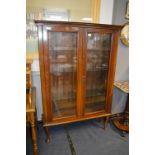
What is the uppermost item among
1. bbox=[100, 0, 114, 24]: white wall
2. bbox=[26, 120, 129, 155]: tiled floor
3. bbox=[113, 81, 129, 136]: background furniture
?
bbox=[100, 0, 114, 24]: white wall

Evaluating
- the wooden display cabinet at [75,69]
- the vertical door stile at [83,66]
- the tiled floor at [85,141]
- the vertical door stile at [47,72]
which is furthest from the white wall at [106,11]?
the tiled floor at [85,141]

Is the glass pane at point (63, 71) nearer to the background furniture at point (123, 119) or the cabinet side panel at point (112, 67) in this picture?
the cabinet side panel at point (112, 67)

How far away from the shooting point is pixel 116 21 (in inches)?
86.9

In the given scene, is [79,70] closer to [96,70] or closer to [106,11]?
[96,70]

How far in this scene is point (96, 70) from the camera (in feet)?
6.91

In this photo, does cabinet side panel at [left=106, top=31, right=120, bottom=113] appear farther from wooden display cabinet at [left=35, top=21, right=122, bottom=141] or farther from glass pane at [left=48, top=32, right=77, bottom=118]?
glass pane at [left=48, top=32, right=77, bottom=118]

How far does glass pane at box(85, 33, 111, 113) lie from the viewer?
1.94m

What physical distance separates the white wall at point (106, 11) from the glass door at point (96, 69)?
0.38m

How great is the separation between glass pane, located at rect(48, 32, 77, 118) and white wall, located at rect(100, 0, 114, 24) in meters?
0.68

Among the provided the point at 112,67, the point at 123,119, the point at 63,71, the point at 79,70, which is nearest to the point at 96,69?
the point at 112,67

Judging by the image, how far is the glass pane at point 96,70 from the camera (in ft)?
6.38

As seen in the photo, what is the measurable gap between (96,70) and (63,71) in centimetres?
50

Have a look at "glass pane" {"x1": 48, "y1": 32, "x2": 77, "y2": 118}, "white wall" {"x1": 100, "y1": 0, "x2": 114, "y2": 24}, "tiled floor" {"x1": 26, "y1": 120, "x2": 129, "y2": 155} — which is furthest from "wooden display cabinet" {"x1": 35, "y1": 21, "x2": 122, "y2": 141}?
"white wall" {"x1": 100, "y1": 0, "x2": 114, "y2": 24}
